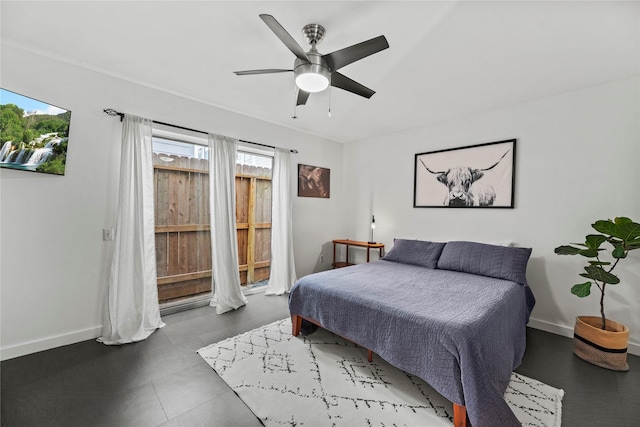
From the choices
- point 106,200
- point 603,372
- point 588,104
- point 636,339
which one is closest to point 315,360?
point 603,372

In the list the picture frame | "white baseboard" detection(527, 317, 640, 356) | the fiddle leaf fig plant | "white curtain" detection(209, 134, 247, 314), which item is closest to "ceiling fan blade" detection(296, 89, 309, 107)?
"white curtain" detection(209, 134, 247, 314)

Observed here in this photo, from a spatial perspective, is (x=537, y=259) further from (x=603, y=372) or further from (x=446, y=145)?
(x=446, y=145)

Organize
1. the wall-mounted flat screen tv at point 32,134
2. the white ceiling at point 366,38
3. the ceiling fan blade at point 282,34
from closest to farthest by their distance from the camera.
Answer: the ceiling fan blade at point 282,34, the white ceiling at point 366,38, the wall-mounted flat screen tv at point 32,134

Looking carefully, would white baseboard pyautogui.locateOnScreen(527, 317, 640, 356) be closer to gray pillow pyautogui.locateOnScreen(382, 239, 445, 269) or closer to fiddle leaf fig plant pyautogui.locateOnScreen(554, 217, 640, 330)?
fiddle leaf fig plant pyautogui.locateOnScreen(554, 217, 640, 330)

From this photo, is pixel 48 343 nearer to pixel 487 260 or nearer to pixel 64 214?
pixel 64 214

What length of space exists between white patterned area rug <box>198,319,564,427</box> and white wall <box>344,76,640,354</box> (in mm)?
1398

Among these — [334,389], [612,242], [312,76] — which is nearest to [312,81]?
[312,76]

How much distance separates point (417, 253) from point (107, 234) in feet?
11.4

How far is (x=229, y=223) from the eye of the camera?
3.33 meters

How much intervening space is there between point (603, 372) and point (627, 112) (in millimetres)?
2366

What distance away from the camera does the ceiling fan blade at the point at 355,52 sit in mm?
1598

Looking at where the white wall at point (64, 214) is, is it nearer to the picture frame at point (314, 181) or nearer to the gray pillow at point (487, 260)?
the picture frame at point (314, 181)

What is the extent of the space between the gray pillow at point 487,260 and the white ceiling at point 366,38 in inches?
67.7

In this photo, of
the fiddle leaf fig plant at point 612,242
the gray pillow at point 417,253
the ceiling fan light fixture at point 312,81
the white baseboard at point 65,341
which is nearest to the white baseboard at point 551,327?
the white baseboard at point 65,341
